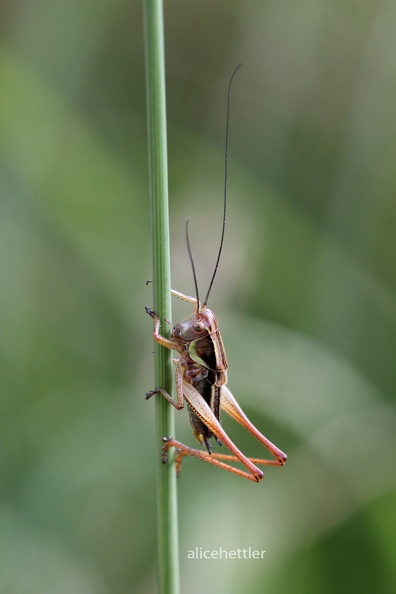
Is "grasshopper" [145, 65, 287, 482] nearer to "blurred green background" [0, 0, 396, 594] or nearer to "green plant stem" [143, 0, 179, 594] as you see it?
"blurred green background" [0, 0, 396, 594]

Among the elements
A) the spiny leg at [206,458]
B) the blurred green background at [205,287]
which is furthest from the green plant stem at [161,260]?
the blurred green background at [205,287]

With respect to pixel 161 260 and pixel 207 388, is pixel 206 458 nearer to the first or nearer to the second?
pixel 207 388

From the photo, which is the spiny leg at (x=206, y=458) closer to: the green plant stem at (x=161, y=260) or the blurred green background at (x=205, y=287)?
the green plant stem at (x=161, y=260)

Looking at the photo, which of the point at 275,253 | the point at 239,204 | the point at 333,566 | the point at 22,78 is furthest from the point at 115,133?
the point at 333,566

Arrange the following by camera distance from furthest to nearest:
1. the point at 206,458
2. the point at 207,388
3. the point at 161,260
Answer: the point at 207,388
the point at 206,458
the point at 161,260

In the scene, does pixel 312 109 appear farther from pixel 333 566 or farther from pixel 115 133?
pixel 333 566

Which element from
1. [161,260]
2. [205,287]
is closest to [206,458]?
[205,287]
